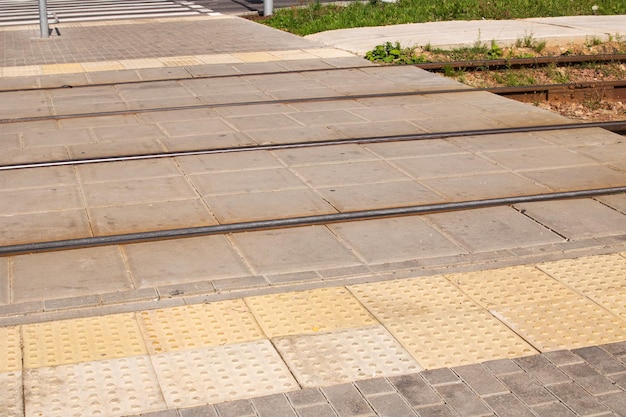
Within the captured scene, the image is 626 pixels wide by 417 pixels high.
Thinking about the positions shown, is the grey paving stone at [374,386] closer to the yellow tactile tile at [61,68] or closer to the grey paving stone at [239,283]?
the grey paving stone at [239,283]

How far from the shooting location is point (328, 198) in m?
7.85

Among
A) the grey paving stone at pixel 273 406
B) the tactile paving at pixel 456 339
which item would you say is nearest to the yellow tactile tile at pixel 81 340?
the grey paving stone at pixel 273 406

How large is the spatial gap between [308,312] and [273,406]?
1096 millimetres

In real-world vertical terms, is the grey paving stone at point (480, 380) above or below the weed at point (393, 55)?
above

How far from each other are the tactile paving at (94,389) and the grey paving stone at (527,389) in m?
1.65

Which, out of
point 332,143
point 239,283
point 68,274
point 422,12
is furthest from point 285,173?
point 422,12

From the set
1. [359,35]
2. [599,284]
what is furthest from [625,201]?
[359,35]

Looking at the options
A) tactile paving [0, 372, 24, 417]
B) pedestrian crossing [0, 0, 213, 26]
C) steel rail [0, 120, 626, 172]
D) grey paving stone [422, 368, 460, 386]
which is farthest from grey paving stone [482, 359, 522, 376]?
pedestrian crossing [0, 0, 213, 26]

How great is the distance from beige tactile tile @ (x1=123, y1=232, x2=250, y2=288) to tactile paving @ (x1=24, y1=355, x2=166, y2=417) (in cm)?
112

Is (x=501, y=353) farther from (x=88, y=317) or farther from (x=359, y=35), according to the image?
(x=359, y=35)

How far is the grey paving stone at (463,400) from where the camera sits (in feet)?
14.9

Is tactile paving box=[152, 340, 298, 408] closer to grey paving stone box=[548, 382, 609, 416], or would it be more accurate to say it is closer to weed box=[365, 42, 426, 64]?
grey paving stone box=[548, 382, 609, 416]

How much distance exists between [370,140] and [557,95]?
177 inches

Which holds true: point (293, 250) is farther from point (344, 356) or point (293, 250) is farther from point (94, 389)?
point (94, 389)
